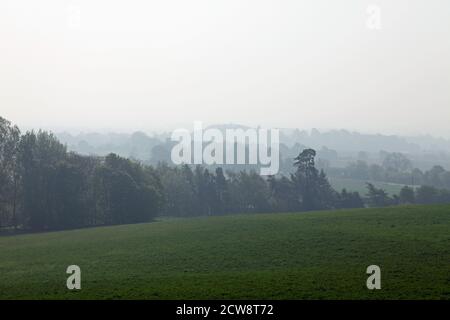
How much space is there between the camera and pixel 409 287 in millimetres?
21766

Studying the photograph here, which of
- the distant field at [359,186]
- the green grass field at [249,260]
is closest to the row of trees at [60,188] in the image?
the green grass field at [249,260]

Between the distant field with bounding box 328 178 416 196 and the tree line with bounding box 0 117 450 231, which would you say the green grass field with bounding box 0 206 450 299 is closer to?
the tree line with bounding box 0 117 450 231

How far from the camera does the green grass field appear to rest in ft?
75.4

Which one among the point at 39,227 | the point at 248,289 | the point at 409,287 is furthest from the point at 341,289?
the point at 39,227

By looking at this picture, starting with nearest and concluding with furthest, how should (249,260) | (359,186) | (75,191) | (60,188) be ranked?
(249,260) → (60,188) → (75,191) → (359,186)

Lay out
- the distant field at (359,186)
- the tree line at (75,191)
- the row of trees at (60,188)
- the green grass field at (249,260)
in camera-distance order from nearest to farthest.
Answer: the green grass field at (249,260), the row of trees at (60,188), the tree line at (75,191), the distant field at (359,186)

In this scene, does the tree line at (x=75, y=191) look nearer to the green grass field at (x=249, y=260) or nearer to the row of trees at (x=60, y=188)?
the row of trees at (x=60, y=188)

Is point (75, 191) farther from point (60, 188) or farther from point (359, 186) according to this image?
point (359, 186)

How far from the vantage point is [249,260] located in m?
32.0

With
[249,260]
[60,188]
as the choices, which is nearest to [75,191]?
[60,188]

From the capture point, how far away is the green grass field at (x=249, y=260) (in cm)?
2298

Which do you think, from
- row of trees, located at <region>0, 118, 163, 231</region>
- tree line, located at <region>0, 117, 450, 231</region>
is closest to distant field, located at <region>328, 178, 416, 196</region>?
tree line, located at <region>0, 117, 450, 231</region>

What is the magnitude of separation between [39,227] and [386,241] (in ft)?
167
